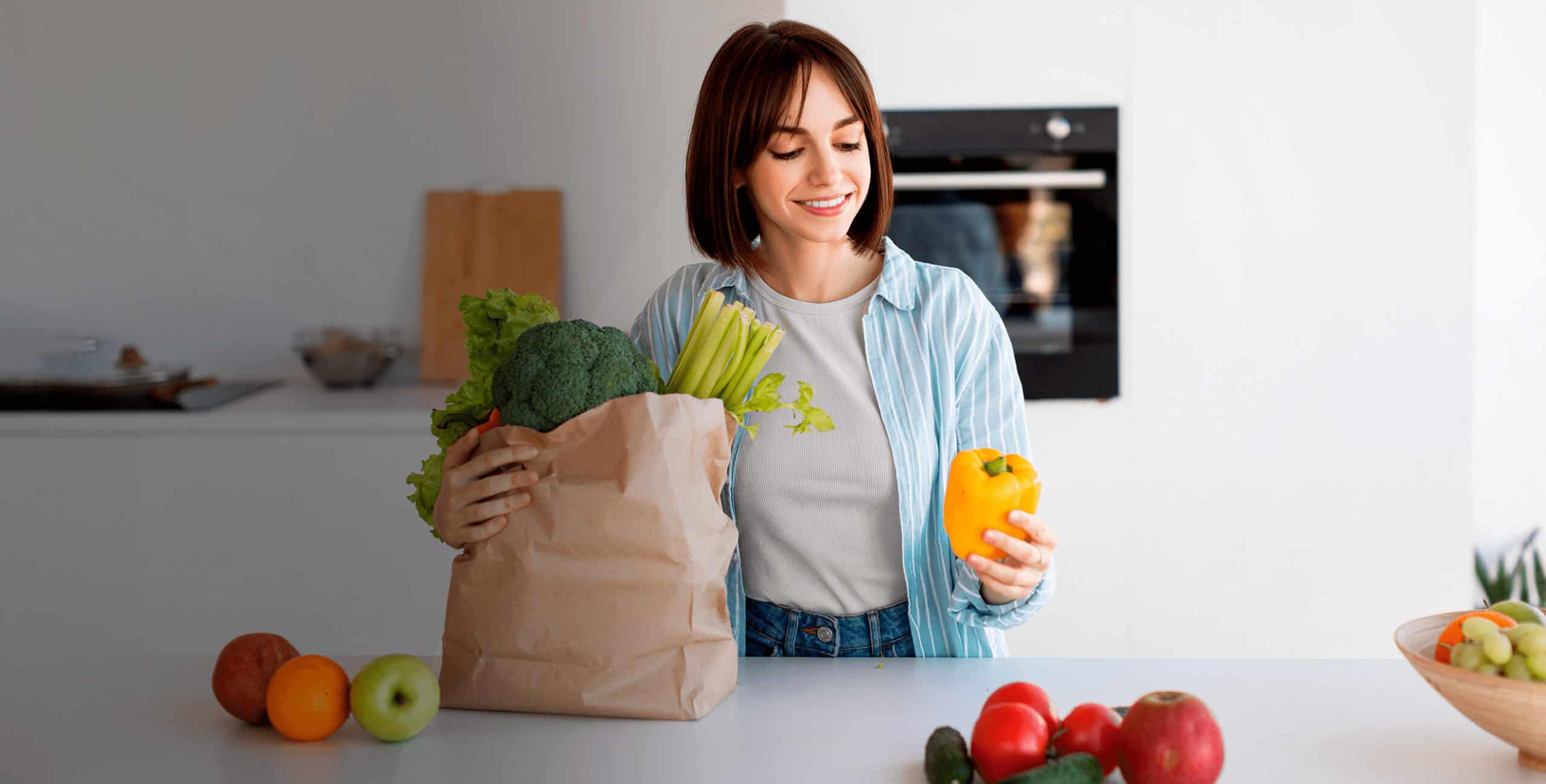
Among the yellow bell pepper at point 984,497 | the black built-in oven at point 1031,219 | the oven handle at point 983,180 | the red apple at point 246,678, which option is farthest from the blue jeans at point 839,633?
the oven handle at point 983,180

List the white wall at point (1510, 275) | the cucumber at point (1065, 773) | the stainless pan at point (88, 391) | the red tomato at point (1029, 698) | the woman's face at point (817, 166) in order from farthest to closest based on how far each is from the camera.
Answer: the white wall at point (1510, 275)
the stainless pan at point (88, 391)
the woman's face at point (817, 166)
the red tomato at point (1029, 698)
the cucumber at point (1065, 773)

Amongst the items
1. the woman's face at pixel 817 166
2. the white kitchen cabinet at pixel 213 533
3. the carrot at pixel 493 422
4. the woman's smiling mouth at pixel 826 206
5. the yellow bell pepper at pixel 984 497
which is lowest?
the white kitchen cabinet at pixel 213 533

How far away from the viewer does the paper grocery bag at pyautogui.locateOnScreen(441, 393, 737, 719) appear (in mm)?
1043

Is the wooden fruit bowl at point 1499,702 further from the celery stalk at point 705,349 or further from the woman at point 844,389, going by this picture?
the celery stalk at point 705,349

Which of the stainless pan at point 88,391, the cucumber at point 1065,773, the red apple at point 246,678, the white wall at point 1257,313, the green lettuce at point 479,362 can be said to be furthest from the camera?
the stainless pan at point 88,391

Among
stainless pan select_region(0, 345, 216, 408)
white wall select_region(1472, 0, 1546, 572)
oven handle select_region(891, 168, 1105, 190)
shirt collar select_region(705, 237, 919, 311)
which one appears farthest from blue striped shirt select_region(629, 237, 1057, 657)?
white wall select_region(1472, 0, 1546, 572)

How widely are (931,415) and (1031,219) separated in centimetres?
127

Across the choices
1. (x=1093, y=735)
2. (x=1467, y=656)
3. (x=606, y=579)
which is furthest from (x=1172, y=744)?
(x=606, y=579)

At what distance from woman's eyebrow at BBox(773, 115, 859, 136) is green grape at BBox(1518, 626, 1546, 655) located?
0.80 metres

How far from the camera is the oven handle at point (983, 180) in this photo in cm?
252

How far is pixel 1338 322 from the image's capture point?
2.52 metres

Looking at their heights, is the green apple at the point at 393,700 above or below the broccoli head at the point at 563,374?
below

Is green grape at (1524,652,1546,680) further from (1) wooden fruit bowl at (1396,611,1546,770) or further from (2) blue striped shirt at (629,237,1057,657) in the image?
(2) blue striped shirt at (629,237,1057,657)

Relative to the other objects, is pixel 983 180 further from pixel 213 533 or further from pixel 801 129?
pixel 213 533
